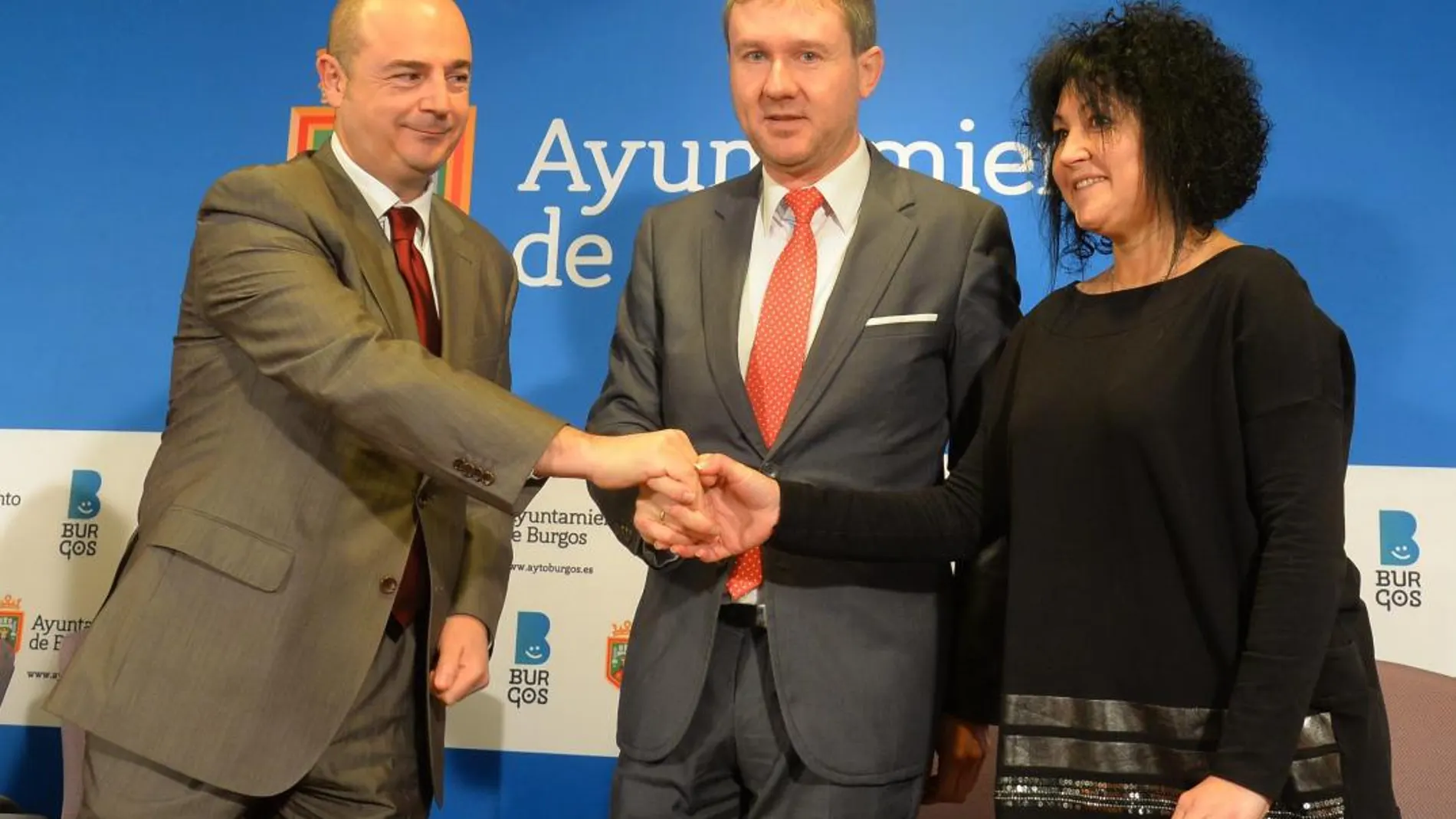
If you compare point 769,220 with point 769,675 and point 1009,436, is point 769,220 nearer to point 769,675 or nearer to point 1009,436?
point 1009,436

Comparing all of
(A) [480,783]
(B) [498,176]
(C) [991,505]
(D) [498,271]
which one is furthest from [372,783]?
(B) [498,176]

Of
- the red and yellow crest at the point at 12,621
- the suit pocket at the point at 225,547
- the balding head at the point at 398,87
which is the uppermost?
the balding head at the point at 398,87

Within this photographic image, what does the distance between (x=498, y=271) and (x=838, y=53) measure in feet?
2.18

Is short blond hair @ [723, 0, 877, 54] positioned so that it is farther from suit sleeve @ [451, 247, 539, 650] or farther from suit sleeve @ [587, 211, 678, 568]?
suit sleeve @ [451, 247, 539, 650]

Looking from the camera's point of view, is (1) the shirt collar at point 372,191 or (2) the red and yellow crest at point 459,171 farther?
(2) the red and yellow crest at point 459,171

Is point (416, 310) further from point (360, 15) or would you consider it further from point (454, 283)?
point (360, 15)

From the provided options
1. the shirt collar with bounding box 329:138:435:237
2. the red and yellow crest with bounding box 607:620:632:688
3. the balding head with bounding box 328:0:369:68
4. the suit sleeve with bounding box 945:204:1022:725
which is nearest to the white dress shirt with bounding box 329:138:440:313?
the shirt collar with bounding box 329:138:435:237

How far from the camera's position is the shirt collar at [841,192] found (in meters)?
2.16

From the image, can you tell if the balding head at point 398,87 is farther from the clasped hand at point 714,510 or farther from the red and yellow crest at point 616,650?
the red and yellow crest at point 616,650

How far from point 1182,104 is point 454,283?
3.67 feet

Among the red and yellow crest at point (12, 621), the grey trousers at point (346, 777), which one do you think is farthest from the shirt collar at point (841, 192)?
the red and yellow crest at point (12, 621)

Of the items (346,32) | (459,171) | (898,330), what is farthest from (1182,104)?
(459,171)

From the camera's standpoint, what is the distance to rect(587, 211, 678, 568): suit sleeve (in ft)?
6.99

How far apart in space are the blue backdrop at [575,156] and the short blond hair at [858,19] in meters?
0.97
